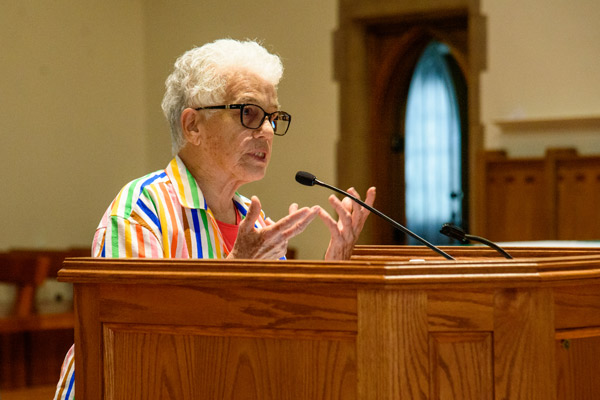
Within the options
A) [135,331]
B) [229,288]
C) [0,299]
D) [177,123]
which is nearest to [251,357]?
[229,288]

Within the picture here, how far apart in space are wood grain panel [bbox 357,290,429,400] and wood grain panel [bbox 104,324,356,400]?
0.03 m

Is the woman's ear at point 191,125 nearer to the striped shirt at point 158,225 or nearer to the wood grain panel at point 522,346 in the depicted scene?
the striped shirt at point 158,225

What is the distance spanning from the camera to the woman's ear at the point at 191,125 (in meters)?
2.28

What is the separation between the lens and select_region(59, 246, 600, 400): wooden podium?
1.40m

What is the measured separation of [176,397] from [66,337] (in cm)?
472

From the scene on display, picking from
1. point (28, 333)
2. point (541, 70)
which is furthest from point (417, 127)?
point (28, 333)

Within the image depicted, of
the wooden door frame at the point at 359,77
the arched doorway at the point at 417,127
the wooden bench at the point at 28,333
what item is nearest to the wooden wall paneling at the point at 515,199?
the wooden door frame at the point at 359,77

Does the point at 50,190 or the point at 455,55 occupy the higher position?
the point at 455,55

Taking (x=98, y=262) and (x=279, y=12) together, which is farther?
(x=279, y=12)

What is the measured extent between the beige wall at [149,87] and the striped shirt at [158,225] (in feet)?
15.5

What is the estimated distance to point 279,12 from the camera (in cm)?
761

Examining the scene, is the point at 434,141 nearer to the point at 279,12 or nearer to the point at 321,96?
the point at 321,96

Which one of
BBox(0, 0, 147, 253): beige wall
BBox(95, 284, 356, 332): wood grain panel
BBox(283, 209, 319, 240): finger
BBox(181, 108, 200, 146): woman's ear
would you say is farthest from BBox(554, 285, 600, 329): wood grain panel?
BBox(0, 0, 147, 253): beige wall

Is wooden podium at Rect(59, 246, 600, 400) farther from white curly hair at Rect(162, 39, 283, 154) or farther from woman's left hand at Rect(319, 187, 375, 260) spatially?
white curly hair at Rect(162, 39, 283, 154)
